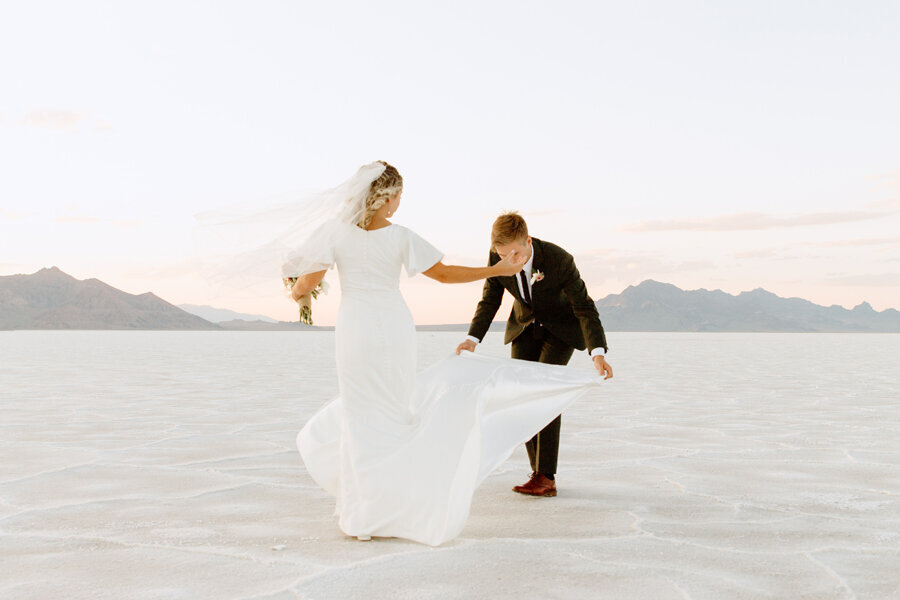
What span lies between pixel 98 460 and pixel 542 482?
2.82m

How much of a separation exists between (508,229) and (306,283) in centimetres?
100

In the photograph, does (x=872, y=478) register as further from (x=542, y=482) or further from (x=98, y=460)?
(x=98, y=460)

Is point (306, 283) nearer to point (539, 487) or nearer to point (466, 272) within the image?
point (466, 272)

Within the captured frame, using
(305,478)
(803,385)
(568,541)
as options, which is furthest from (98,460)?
(803,385)

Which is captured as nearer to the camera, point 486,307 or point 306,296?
point 306,296

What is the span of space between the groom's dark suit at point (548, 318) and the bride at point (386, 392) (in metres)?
0.64

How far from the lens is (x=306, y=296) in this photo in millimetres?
3402

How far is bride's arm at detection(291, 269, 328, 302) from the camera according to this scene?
10.9 feet

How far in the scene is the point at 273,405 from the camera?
854 centimetres

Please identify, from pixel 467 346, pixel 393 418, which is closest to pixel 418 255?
pixel 393 418

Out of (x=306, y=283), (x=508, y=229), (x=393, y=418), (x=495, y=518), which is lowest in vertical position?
(x=495, y=518)

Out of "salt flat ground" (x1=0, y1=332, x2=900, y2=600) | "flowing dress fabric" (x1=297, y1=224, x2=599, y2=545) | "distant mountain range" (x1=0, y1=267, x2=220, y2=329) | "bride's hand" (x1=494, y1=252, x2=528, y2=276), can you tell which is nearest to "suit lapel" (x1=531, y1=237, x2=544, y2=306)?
"bride's hand" (x1=494, y1=252, x2=528, y2=276)

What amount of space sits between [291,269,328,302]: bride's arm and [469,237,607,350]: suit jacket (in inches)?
40.4

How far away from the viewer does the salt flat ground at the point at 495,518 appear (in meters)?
2.63
